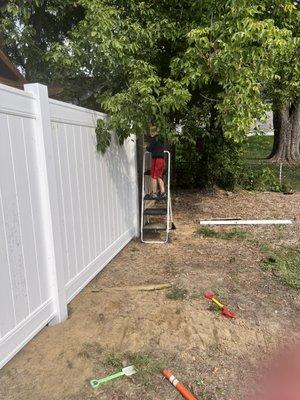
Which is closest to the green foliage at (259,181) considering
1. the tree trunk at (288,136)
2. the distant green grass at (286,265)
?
the distant green grass at (286,265)

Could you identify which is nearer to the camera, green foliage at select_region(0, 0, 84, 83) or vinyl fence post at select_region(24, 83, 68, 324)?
vinyl fence post at select_region(24, 83, 68, 324)

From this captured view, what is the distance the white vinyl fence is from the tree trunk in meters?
13.0

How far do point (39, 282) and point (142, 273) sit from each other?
184 cm

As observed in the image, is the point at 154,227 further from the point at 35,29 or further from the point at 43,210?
the point at 35,29

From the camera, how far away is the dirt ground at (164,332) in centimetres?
282

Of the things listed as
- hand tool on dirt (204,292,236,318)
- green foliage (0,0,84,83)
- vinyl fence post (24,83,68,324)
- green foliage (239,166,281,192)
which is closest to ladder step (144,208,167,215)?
hand tool on dirt (204,292,236,318)

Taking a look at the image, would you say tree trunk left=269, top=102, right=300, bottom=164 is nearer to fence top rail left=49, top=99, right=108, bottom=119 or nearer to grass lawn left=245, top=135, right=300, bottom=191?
grass lawn left=245, top=135, right=300, bottom=191

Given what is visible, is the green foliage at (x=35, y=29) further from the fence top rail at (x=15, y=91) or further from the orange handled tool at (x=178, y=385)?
the orange handled tool at (x=178, y=385)

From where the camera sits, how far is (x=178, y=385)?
2.76 meters

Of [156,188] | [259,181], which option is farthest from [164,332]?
[259,181]

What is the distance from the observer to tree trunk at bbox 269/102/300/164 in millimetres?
16281

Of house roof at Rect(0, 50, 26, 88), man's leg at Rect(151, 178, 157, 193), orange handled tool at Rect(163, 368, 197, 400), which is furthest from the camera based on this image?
man's leg at Rect(151, 178, 157, 193)

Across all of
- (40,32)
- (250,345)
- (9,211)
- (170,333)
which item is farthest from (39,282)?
(40,32)

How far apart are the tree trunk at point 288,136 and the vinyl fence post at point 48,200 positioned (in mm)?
14188
